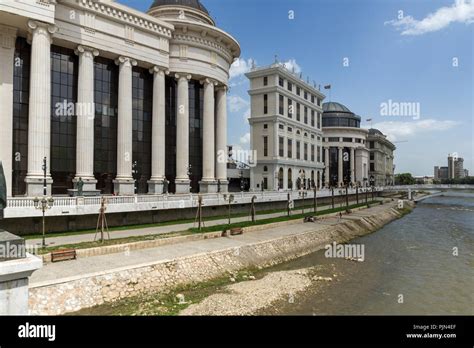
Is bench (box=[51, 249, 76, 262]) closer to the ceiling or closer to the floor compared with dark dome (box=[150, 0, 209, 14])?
closer to the floor

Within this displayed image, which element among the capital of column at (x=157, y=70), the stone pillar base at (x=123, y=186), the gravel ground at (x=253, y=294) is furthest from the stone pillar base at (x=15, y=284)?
the capital of column at (x=157, y=70)

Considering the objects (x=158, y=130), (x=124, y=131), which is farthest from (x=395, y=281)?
(x=158, y=130)

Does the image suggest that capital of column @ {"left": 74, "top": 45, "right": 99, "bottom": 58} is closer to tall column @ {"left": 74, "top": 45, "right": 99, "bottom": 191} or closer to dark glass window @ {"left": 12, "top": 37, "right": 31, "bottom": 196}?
tall column @ {"left": 74, "top": 45, "right": 99, "bottom": 191}

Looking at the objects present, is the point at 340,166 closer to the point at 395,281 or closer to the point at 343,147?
the point at 343,147

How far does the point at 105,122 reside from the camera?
4291 cm

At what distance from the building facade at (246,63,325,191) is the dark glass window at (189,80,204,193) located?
2411 cm

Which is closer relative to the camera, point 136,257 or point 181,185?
point 136,257

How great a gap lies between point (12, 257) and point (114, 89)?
42.4m

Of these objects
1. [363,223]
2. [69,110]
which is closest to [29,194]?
[69,110]

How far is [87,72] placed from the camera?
3844cm

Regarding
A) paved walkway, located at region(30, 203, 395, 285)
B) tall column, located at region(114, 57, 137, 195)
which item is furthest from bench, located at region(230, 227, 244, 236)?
tall column, located at region(114, 57, 137, 195)

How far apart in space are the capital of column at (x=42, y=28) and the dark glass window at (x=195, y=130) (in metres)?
23.8

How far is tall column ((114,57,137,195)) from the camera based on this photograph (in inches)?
1646

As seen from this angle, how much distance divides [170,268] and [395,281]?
53.4ft
